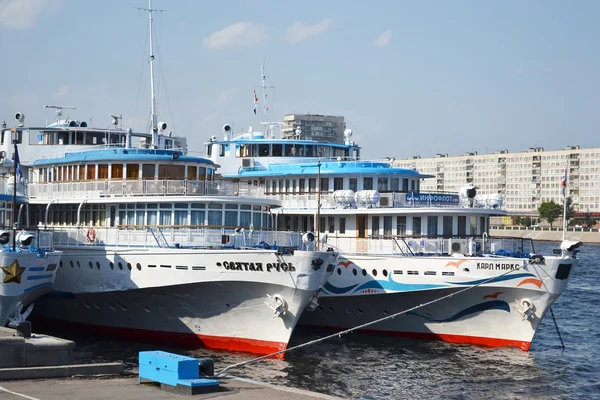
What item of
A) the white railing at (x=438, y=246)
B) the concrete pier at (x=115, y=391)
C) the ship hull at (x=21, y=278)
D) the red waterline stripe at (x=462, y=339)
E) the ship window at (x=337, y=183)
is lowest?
the red waterline stripe at (x=462, y=339)

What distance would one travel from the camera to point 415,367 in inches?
1180

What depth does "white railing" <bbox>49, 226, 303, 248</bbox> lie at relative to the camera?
30.9 meters

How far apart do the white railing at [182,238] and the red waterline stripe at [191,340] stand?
3.13 metres

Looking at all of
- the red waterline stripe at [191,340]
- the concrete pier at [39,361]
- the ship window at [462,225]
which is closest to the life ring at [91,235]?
the red waterline stripe at [191,340]

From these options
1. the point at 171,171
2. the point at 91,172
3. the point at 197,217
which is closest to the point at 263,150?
the point at 171,171

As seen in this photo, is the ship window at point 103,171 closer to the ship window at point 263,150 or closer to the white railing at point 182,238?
the white railing at point 182,238

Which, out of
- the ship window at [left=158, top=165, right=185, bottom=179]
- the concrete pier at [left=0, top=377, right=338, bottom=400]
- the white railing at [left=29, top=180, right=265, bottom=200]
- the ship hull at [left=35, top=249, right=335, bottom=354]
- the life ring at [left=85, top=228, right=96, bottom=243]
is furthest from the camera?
the ship window at [left=158, top=165, right=185, bottom=179]

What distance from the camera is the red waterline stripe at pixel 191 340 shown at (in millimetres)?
29970

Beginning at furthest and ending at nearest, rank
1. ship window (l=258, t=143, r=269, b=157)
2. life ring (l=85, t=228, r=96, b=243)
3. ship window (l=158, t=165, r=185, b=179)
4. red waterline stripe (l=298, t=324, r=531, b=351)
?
1. ship window (l=258, t=143, r=269, b=157)
2. ship window (l=158, t=165, r=185, b=179)
3. red waterline stripe (l=298, t=324, r=531, b=351)
4. life ring (l=85, t=228, r=96, b=243)

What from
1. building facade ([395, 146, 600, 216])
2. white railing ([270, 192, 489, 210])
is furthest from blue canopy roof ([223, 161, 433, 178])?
building facade ([395, 146, 600, 216])

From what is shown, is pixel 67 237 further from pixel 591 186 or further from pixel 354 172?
pixel 591 186

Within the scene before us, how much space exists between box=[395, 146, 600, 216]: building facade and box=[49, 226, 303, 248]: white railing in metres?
144

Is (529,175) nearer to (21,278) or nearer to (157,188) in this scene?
(157,188)

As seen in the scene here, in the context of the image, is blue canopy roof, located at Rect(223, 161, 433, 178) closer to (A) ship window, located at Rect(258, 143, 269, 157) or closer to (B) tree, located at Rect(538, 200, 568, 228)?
(A) ship window, located at Rect(258, 143, 269, 157)
